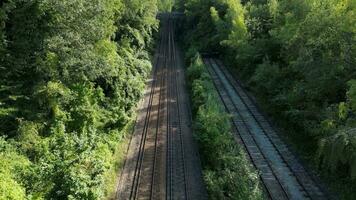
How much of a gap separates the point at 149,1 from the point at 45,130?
117 ft

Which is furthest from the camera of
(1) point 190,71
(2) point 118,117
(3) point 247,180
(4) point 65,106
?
(1) point 190,71

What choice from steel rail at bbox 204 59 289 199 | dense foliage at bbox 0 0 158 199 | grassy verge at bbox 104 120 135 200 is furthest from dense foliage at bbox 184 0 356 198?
dense foliage at bbox 0 0 158 199

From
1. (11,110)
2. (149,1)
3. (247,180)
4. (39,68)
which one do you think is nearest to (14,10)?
(39,68)

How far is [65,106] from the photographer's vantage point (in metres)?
25.2

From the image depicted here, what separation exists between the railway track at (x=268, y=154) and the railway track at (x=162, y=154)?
3.80 meters

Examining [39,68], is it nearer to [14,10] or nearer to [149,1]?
[14,10]

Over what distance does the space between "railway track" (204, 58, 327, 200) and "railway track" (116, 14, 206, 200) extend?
12.5 feet

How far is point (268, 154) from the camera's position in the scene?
27.5 metres

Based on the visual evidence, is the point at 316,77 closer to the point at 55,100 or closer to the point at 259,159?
the point at 259,159

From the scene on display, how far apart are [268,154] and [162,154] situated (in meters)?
7.08

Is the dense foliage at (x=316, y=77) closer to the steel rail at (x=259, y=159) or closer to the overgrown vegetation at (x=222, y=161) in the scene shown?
the steel rail at (x=259, y=159)

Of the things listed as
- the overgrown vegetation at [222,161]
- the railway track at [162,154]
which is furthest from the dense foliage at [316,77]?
the railway track at [162,154]

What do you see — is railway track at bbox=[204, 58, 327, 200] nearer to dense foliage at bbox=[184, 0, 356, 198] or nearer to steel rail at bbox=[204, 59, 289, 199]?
steel rail at bbox=[204, 59, 289, 199]

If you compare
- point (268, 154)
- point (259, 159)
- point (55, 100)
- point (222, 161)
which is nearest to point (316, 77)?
point (268, 154)
